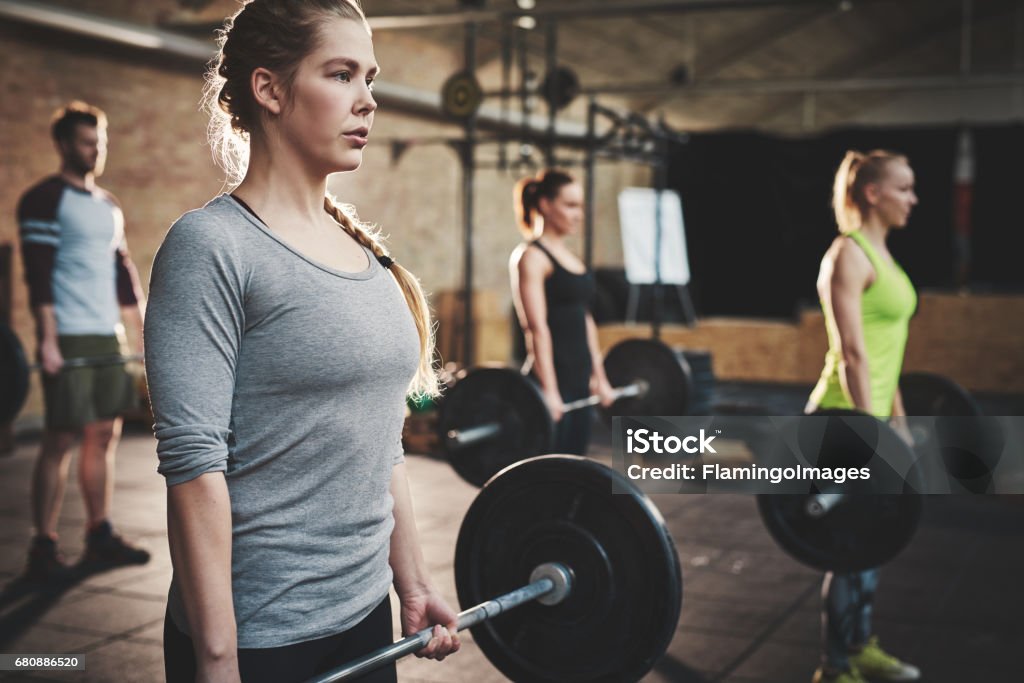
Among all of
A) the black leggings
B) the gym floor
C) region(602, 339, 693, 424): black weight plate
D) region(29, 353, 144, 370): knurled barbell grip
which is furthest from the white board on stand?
the black leggings

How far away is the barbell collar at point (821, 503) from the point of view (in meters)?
2.44

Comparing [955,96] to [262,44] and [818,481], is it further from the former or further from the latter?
[262,44]

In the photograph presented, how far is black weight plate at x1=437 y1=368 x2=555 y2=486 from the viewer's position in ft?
11.1

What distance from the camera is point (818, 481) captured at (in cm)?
250

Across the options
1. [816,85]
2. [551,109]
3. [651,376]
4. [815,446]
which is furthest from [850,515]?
[816,85]

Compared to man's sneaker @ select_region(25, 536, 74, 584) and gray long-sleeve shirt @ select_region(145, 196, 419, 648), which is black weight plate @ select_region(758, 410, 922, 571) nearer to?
gray long-sleeve shirt @ select_region(145, 196, 419, 648)

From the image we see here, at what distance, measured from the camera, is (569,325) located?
11.6ft

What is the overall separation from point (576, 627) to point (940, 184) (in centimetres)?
1086

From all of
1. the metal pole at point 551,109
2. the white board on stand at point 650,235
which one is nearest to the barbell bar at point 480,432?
the metal pole at point 551,109

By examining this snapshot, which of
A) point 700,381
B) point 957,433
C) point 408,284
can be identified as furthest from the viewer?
point 700,381

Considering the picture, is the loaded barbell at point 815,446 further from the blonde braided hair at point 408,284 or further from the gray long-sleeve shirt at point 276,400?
the gray long-sleeve shirt at point 276,400

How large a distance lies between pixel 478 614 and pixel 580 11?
16.8 ft

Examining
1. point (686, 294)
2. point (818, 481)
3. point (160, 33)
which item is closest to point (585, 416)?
point (818, 481)

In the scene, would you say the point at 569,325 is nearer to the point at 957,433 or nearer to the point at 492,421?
the point at 492,421
